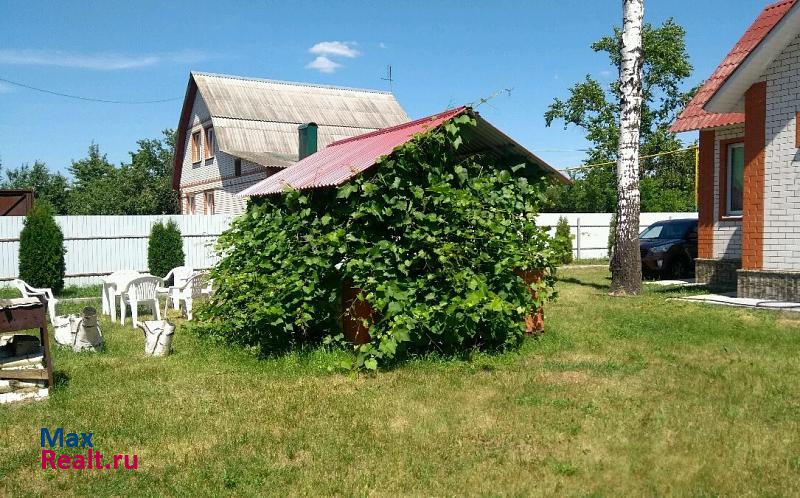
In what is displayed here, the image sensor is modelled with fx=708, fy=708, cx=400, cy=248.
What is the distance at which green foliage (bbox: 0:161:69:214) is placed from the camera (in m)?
53.6

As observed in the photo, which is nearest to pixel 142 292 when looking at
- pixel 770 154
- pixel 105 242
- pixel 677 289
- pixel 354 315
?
pixel 354 315

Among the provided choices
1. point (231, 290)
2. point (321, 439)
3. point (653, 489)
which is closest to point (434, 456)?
point (321, 439)

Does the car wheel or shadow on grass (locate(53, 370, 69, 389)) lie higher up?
the car wheel

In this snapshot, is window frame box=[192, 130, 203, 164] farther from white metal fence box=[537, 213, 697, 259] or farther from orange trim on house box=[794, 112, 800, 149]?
orange trim on house box=[794, 112, 800, 149]

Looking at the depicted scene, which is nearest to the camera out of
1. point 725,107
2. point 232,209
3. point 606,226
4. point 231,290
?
point 231,290

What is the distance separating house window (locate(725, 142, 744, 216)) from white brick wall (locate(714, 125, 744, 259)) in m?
0.17

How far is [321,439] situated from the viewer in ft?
17.6

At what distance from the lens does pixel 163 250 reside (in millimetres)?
19422

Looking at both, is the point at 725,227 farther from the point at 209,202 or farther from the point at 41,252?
the point at 209,202

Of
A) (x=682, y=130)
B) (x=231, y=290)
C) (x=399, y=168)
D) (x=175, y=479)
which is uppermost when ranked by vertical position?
(x=682, y=130)

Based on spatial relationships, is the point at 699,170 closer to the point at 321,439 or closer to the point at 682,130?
the point at 682,130

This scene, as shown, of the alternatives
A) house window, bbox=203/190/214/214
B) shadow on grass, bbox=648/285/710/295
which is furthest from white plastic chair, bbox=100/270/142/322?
house window, bbox=203/190/214/214

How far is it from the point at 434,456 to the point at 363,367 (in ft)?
8.85

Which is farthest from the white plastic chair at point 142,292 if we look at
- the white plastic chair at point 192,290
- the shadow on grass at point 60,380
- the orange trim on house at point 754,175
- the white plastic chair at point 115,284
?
the orange trim on house at point 754,175
